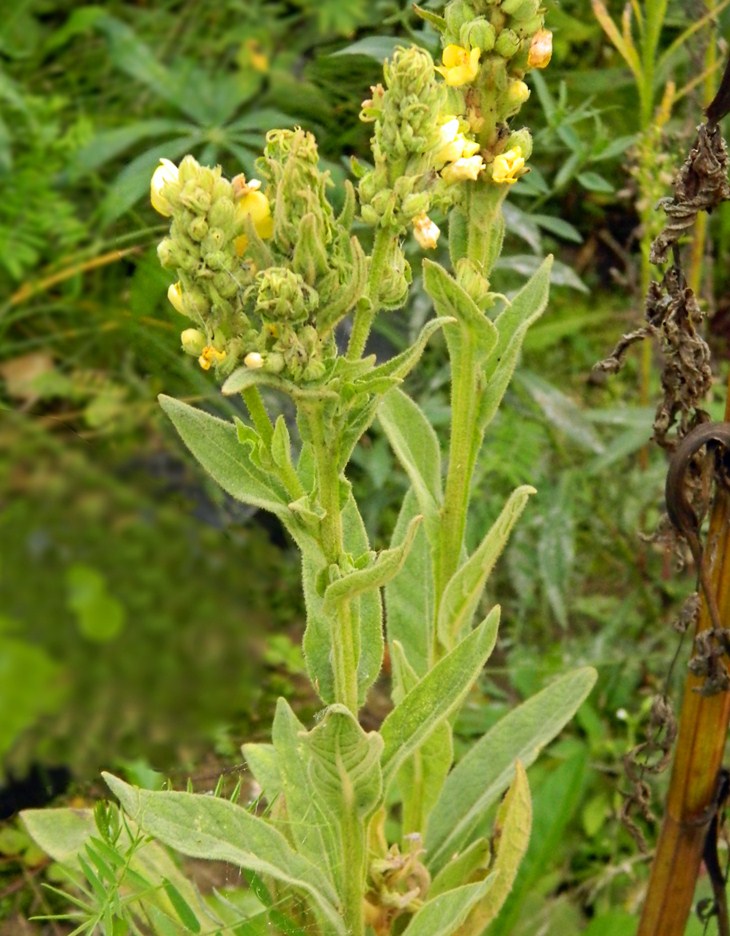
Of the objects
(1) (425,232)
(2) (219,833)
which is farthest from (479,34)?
(2) (219,833)

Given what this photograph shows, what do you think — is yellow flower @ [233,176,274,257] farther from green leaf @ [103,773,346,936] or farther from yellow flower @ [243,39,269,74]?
yellow flower @ [243,39,269,74]

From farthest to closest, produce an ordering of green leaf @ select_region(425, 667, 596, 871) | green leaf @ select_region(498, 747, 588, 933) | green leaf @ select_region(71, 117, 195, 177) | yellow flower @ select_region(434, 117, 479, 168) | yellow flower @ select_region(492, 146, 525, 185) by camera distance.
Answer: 1. green leaf @ select_region(71, 117, 195, 177)
2. green leaf @ select_region(498, 747, 588, 933)
3. green leaf @ select_region(425, 667, 596, 871)
4. yellow flower @ select_region(492, 146, 525, 185)
5. yellow flower @ select_region(434, 117, 479, 168)

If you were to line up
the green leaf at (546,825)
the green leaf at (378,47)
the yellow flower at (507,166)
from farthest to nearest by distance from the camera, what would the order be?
1. the green leaf at (378,47)
2. the green leaf at (546,825)
3. the yellow flower at (507,166)

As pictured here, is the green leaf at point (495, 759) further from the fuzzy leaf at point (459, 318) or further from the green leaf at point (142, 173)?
the green leaf at point (142, 173)

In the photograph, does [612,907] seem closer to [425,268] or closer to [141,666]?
[141,666]

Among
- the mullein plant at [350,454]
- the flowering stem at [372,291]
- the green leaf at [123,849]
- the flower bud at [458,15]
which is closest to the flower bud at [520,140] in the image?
the mullein plant at [350,454]

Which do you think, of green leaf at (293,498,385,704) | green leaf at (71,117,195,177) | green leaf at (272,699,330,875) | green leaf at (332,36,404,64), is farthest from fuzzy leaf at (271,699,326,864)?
green leaf at (71,117,195,177)

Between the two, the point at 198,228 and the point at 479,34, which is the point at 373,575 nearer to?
the point at 198,228
